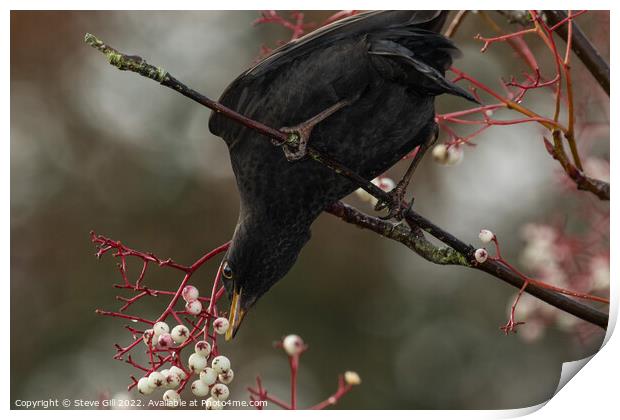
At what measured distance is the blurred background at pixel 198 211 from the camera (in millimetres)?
2213

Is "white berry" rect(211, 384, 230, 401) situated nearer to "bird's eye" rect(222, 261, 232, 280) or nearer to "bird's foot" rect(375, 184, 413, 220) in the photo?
"bird's eye" rect(222, 261, 232, 280)

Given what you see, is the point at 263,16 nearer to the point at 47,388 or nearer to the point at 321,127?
the point at 321,127

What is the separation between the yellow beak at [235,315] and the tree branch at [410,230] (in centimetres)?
38

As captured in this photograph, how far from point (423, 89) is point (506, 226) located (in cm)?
69

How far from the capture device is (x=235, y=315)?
1.98 m

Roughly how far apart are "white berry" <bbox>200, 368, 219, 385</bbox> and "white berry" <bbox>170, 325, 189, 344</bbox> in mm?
94

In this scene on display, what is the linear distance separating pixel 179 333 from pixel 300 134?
0.56 meters


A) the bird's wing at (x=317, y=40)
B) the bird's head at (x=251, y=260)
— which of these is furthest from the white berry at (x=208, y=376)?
the bird's wing at (x=317, y=40)

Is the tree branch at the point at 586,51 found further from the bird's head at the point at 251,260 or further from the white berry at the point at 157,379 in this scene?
the white berry at the point at 157,379

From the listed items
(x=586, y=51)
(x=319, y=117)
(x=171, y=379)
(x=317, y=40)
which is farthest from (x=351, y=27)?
(x=171, y=379)

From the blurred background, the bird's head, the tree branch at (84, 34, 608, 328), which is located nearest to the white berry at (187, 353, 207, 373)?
the bird's head

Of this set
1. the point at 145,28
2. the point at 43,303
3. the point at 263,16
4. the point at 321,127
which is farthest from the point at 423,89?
the point at 43,303

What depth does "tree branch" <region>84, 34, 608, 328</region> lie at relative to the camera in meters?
1.58
